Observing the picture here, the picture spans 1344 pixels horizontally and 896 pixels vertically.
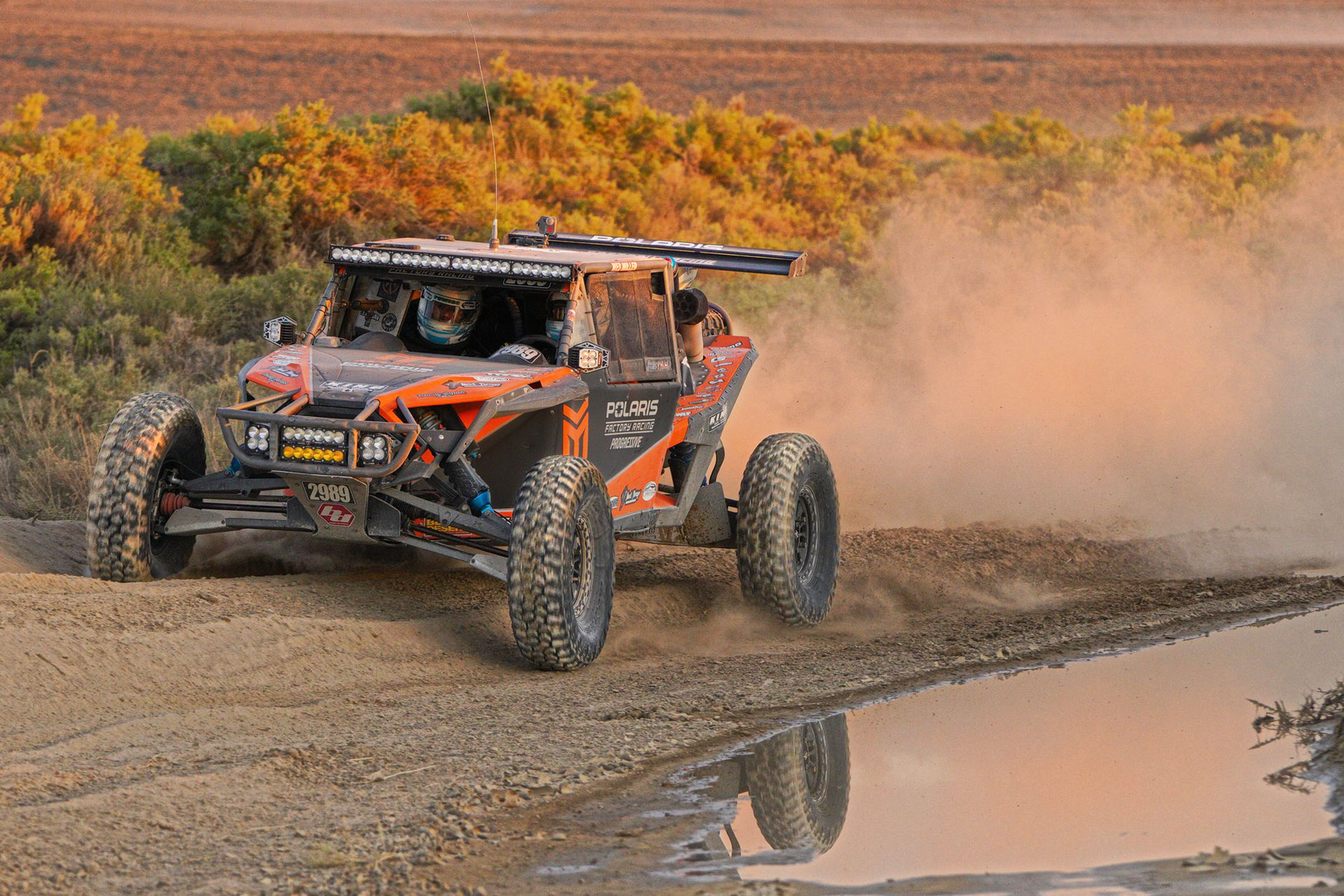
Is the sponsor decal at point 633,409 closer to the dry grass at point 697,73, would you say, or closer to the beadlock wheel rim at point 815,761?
the beadlock wheel rim at point 815,761

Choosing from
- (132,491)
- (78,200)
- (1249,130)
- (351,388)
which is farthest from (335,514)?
(1249,130)

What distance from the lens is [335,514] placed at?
27.7ft

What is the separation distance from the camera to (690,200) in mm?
25734

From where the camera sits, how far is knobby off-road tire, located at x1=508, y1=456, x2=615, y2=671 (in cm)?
810

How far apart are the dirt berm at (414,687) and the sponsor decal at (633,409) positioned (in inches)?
47.9

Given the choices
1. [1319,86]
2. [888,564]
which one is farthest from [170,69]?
[888,564]

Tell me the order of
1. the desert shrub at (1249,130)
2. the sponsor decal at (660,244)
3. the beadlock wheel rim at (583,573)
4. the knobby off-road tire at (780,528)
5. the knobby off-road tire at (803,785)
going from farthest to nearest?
A: 1. the desert shrub at (1249,130)
2. the sponsor decal at (660,244)
3. the knobby off-road tire at (780,528)
4. the beadlock wheel rim at (583,573)
5. the knobby off-road tire at (803,785)

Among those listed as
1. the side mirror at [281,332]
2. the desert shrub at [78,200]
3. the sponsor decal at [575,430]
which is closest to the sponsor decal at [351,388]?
the sponsor decal at [575,430]

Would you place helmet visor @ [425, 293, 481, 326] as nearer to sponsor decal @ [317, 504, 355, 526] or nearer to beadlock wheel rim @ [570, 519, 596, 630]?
sponsor decal @ [317, 504, 355, 526]

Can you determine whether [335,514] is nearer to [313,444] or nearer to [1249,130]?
[313,444]

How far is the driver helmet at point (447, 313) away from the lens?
9.66 meters

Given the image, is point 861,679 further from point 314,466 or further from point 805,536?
point 314,466

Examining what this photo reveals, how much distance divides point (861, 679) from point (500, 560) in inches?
73.4

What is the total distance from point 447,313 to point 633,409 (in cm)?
117
